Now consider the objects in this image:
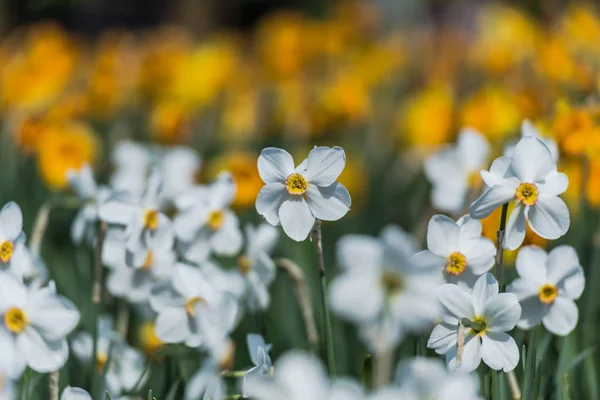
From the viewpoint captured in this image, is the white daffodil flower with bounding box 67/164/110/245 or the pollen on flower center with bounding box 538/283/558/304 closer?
the pollen on flower center with bounding box 538/283/558/304

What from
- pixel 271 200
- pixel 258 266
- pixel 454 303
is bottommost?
pixel 258 266

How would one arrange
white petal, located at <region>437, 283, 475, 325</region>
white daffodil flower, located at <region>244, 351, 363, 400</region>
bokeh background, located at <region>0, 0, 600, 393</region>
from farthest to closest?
bokeh background, located at <region>0, 0, 600, 393</region> < white petal, located at <region>437, 283, 475, 325</region> < white daffodil flower, located at <region>244, 351, 363, 400</region>

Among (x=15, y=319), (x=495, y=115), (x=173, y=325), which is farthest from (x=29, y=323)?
(x=495, y=115)

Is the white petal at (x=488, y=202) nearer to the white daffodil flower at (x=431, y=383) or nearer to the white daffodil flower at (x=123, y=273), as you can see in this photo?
the white daffodil flower at (x=431, y=383)

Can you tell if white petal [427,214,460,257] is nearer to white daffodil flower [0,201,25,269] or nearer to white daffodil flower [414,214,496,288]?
white daffodil flower [414,214,496,288]

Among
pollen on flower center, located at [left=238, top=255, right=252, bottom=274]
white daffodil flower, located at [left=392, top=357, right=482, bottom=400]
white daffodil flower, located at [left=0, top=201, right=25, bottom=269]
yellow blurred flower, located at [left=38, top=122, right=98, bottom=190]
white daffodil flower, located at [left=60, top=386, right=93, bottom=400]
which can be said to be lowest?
yellow blurred flower, located at [left=38, top=122, right=98, bottom=190]

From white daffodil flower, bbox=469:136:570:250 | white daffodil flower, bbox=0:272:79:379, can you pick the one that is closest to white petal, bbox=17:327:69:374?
white daffodil flower, bbox=0:272:79:379

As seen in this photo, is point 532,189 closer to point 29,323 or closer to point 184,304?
point 184,304
